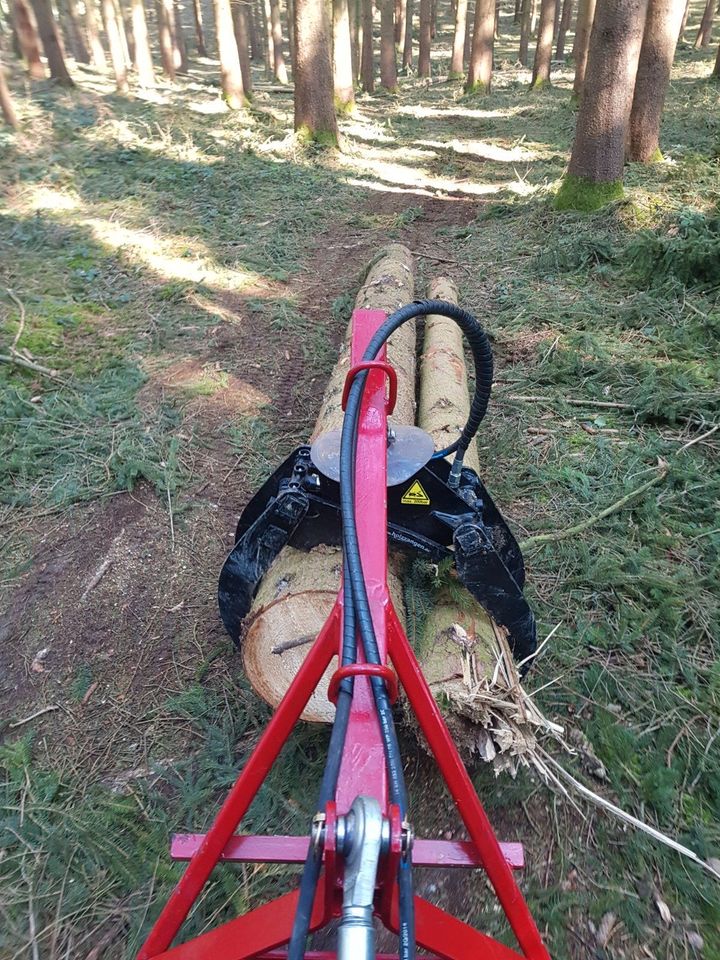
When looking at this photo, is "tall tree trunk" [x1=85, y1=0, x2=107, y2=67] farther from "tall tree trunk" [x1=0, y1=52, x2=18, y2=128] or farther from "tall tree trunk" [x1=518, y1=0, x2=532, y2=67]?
"tall tree trunk" [x1=518, y1=0, x2=532, y2=67]

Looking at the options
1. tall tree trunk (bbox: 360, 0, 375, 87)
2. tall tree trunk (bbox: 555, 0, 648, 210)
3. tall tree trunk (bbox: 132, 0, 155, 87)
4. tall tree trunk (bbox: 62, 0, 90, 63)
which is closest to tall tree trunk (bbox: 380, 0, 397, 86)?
tall tree trunk (bbox: 360, 0, 375, 87)

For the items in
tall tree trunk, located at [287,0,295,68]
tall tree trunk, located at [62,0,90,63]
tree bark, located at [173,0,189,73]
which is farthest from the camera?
tree bark, located at [173,0,189,73]

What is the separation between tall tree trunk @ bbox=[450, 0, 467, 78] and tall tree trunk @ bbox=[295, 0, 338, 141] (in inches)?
424

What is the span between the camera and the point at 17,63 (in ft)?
63.0

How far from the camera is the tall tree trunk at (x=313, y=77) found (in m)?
11.0

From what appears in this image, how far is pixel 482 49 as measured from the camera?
57.5 ft

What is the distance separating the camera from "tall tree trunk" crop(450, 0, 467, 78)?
63.0 ft

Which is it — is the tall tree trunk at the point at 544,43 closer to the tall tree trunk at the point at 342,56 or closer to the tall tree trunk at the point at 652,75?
the tall tree trunk at the point at 342,56

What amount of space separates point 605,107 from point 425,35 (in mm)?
17917

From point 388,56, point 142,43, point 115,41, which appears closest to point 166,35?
point 142,43

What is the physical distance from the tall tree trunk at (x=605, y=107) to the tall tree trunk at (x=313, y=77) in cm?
579

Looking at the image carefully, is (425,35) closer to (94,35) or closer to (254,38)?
(94,35)

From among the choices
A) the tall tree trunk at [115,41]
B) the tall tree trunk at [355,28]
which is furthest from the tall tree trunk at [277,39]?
the tall tree trunk at [115,41]

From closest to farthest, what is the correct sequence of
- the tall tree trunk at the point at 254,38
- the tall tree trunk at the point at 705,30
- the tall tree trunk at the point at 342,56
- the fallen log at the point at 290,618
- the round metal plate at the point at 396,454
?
the round metal plate at the point at 396,454, the fallen log at the point at 290,618, the tall tree trunk at the point at 342,56, the tall tree trunk at the point at 705,30, the tall tree trunk at the point at 254,38
